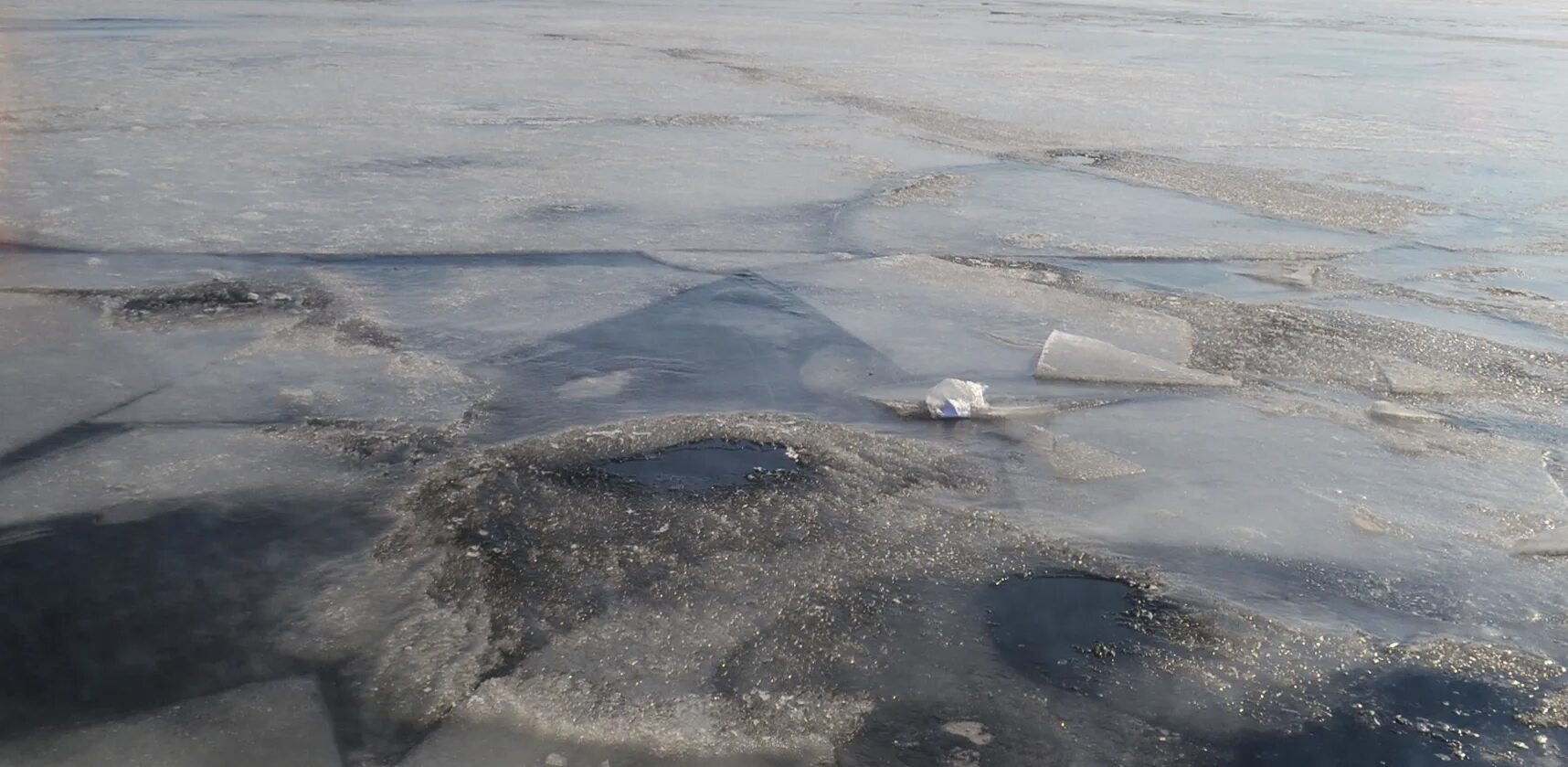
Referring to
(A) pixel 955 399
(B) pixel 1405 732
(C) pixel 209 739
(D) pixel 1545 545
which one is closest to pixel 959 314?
(A) pixel 955 399

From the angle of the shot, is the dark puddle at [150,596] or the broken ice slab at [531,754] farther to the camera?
the dark puddle at [150,596]

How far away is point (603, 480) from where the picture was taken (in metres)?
2.60

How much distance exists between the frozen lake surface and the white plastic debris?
0.21 ft

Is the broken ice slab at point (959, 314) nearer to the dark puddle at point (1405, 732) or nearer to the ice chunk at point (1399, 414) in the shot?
the ice chunk at point (1399, 414)

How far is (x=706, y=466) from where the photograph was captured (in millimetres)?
2701

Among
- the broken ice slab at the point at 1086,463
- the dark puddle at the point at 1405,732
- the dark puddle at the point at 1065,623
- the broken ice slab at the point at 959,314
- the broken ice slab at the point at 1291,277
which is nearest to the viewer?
the dark puddle at the point at 1405,732

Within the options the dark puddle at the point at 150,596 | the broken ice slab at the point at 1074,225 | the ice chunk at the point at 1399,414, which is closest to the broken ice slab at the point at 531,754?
the dark puddle at the point at 150,596

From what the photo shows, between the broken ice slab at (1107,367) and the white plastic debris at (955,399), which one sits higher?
the broken ice slab at (1107,367)

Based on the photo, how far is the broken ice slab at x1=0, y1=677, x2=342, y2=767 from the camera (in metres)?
1.69

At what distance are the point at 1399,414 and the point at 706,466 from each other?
173 cm

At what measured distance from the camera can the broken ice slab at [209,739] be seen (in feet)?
5.55

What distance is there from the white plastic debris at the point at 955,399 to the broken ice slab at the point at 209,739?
164cm

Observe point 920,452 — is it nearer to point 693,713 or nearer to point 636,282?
point 693,713

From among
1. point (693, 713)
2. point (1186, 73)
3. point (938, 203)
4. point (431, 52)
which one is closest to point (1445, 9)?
point (1186, 73)
